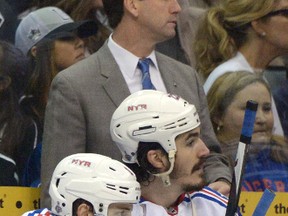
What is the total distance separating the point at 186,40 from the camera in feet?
27.0

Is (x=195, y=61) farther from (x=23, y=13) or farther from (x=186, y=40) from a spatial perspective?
(x=23, y=13)

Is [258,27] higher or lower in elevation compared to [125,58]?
lower

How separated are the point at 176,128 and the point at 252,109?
2.43ft

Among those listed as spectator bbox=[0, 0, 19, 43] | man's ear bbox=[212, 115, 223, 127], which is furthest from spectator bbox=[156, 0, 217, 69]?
spectator bbox=[0, 0, 19, 43]

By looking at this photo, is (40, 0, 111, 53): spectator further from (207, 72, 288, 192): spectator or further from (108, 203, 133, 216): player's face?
(108, 203, 133, 216): player's face

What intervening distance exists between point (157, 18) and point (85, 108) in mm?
661

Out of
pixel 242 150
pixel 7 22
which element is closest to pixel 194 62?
pixel 7 22

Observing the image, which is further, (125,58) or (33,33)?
(33,33)

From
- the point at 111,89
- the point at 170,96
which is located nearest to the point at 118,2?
the point at 111,89

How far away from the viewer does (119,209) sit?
5.54 m

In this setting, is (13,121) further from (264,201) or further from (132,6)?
(264,201)

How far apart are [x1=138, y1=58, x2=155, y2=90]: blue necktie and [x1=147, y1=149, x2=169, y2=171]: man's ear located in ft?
2.30

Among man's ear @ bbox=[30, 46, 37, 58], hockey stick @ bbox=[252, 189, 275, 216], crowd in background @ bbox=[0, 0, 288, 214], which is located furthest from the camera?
man's ear @ bbox=[30, 46, 37, 58]

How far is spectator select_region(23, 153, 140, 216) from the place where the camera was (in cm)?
545
